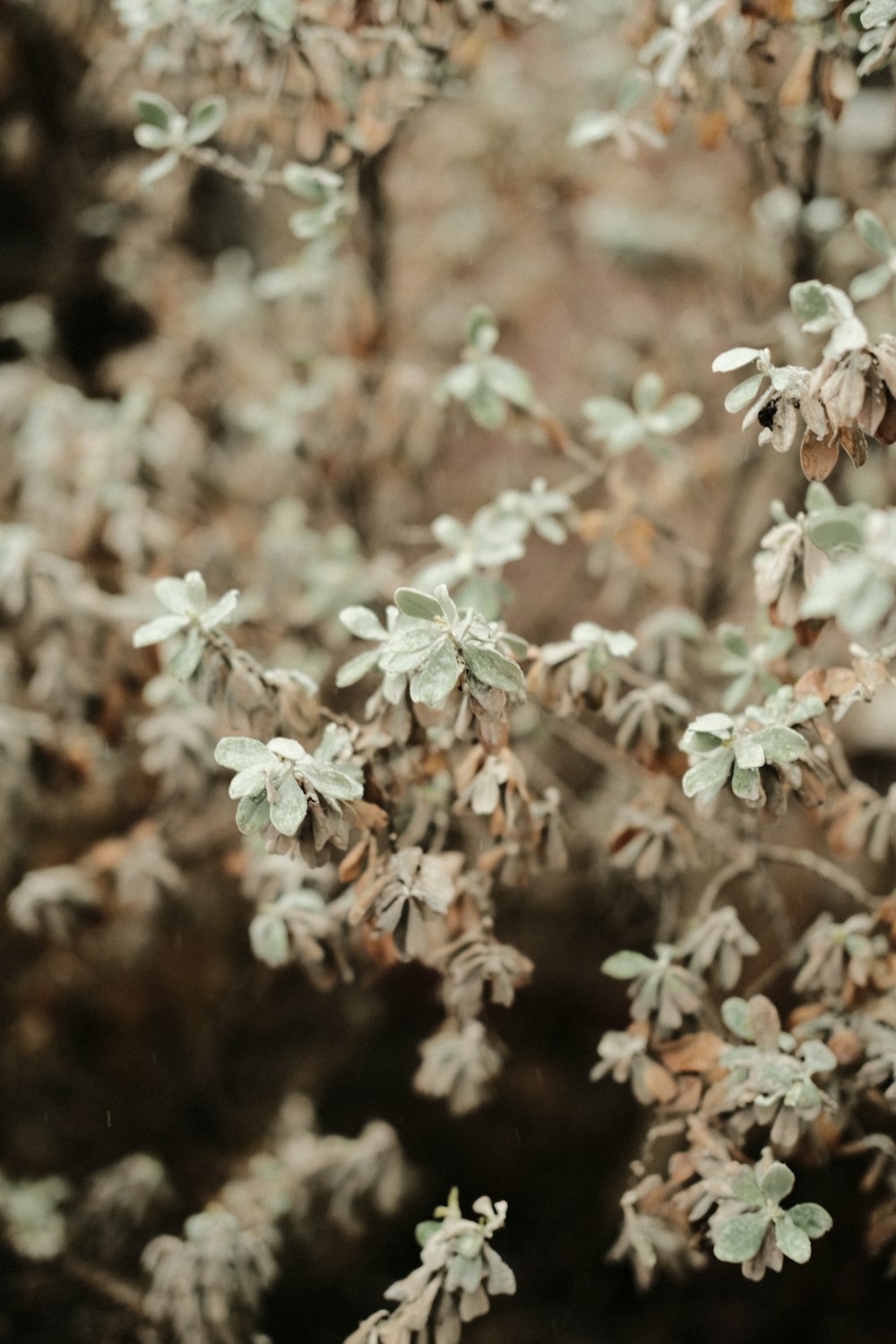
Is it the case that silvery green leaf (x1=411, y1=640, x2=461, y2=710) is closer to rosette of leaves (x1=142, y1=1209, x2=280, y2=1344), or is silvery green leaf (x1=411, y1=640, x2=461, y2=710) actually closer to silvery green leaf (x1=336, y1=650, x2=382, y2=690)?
silvery green leaf (x1=336, y1=650, x2=382, y2=690)

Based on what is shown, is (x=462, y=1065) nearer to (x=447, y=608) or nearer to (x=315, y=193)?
(x=447, y=608)

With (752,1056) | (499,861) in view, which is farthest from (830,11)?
(752,1056)

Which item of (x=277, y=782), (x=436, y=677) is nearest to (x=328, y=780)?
(x=277, y=782)

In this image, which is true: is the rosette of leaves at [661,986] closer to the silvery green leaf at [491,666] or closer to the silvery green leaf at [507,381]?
the silvery green leaf at [491,666]

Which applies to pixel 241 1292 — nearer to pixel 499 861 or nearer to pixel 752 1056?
pixel 499 861

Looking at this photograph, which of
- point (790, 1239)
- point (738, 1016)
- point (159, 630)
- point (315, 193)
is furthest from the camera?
point (315, 193)

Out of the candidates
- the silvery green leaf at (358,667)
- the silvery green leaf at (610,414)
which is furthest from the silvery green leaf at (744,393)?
the silvery green leaf at (610,414)

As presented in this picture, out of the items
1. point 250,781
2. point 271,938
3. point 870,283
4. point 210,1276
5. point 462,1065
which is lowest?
point 210,1276

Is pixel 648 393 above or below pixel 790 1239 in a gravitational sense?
above
